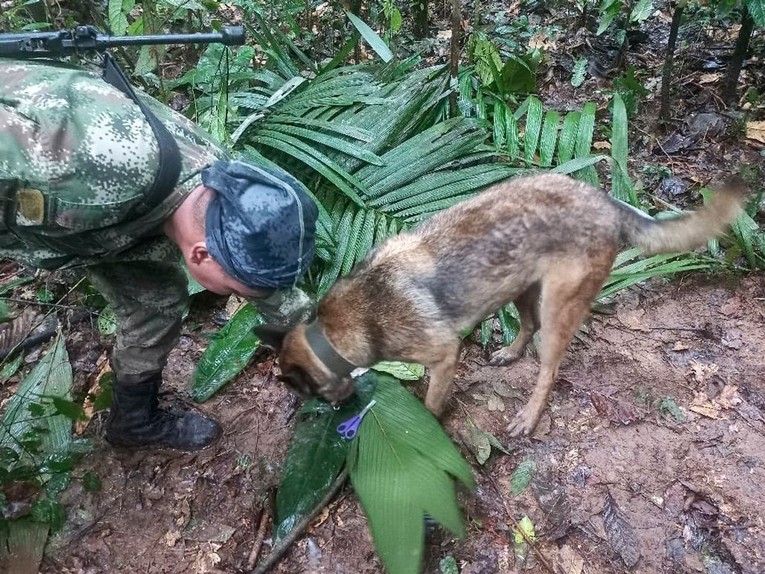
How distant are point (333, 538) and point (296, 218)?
5.67ft

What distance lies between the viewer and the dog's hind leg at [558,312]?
3129 millimetres

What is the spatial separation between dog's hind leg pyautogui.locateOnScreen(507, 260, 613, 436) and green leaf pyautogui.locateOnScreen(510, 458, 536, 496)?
20 cm

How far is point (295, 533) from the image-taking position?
298 centimetres

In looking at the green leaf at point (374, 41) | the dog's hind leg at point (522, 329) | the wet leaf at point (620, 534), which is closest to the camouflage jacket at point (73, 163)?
the dog's hind leg at point (522, 329)

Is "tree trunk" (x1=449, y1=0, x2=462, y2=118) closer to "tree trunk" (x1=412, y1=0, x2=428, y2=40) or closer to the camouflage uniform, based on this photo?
"tree trunk" (x1=412, y1=0, x2=428, y2=40)

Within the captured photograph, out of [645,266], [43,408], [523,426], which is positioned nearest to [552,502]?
[523,426]

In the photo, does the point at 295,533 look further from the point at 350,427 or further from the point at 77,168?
the point at 77,168

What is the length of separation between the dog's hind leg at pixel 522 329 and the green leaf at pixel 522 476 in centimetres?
76

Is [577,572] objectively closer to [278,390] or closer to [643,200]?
[278,390]

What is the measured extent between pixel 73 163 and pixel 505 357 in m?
2.79

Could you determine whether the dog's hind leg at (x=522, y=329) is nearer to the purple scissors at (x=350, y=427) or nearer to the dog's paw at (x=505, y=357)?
the dog's paw at (x=505, y=357)

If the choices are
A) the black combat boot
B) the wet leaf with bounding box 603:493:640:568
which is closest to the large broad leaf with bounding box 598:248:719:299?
the wet leaf with bounding box 603:493:640:568

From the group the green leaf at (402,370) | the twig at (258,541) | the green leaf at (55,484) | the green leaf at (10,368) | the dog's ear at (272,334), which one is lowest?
the twig at (258,541)

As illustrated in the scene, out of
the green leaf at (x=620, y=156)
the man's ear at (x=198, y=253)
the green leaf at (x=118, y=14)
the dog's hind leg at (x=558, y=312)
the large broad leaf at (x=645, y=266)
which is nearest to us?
the man's ear at (x=198, y=253)
